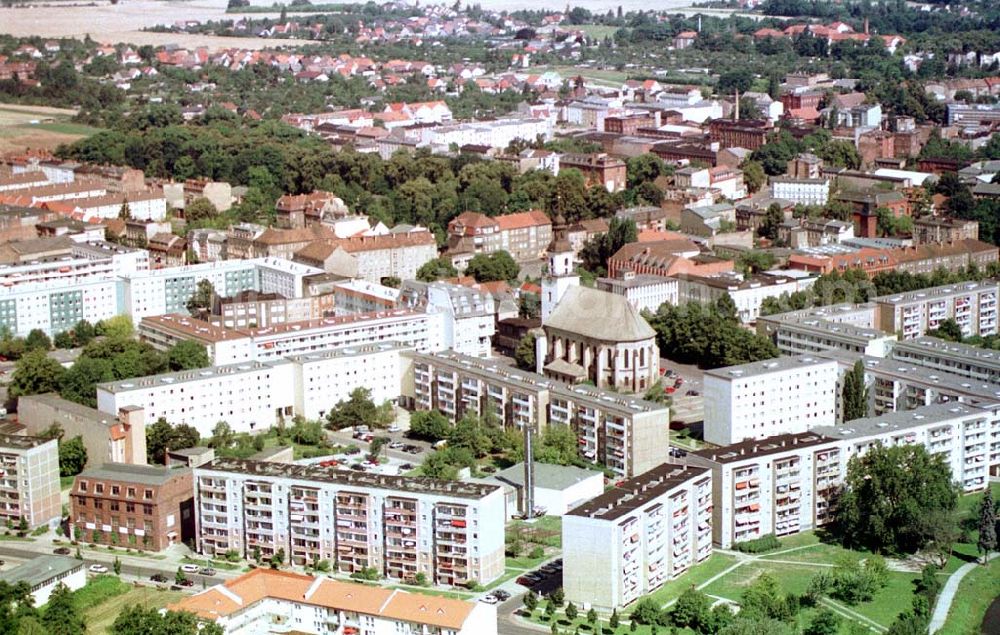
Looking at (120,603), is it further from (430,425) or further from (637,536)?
(430,425)

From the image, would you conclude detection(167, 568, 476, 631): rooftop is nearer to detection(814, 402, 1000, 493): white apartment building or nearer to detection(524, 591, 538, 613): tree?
detection(524, 591, 538, 613): tree

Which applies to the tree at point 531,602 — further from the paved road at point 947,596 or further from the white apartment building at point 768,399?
the white apartment building at point 768,399

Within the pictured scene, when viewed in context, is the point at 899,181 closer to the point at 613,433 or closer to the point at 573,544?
the point at 613,433

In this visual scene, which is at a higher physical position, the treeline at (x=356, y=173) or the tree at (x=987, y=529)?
the treeline at (x=356, y=173)

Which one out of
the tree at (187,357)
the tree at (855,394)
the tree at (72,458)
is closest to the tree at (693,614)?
the tree at (855,394)

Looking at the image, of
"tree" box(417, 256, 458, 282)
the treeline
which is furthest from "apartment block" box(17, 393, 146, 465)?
the treeline

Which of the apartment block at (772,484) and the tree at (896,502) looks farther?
the apartment block at (772,484)
